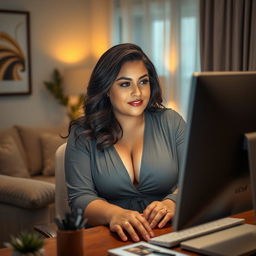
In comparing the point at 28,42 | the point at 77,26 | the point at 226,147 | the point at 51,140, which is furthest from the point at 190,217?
the point at 77,26

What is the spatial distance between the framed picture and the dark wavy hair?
2.95m

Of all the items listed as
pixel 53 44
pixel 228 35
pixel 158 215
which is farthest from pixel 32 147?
pixel 158 215

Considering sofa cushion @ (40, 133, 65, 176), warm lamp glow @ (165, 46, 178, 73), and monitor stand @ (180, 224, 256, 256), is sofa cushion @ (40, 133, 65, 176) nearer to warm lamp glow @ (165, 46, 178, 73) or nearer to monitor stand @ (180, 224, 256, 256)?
warm lamp glow @ (165, 46, 178, 73)

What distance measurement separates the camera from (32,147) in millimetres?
4758

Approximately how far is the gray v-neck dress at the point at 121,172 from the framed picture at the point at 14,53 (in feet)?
10.1

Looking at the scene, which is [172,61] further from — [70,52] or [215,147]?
[215,147]

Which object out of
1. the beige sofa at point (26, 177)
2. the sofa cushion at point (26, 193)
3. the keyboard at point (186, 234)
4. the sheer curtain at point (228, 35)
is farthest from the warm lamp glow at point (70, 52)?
the keyboard at point (186, 234)

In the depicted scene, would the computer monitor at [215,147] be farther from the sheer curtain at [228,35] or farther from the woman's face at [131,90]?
the sheer curtain at [228,35]

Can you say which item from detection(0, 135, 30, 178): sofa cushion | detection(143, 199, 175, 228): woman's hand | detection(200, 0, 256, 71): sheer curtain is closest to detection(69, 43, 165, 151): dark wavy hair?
detection(143, 199, 175, 228): woman's hand

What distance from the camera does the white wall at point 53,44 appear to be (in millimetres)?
5156

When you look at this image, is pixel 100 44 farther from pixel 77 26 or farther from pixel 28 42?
pixel 28 42

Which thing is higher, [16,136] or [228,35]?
[228,35]

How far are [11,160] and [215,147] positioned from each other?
331cm

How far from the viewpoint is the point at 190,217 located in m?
1.29
